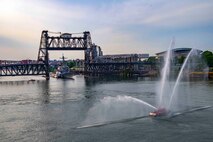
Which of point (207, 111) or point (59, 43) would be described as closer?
point (207, 111)

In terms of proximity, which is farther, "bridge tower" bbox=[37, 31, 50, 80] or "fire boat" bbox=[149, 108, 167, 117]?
"bridge tower" bbox=[37, 31, 50, 80]

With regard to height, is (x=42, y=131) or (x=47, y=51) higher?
(x=47, y=51)

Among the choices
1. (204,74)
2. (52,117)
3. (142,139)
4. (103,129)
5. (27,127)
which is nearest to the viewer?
(142,139)

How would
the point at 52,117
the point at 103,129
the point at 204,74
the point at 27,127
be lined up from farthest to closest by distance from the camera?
the point at 204,74 < the point at 52,117 < the point at 27,127 < the point at 103,129

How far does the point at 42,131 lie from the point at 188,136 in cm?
1473

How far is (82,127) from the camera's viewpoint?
3466 centimetres

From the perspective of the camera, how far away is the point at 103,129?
3334 centimetres

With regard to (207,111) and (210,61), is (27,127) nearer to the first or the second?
(207,111)

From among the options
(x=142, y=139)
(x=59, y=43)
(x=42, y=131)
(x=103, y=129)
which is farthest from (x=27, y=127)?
(x=59, y=43)

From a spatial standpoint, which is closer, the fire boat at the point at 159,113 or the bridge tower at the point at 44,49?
the fire boat at the point at 159,113

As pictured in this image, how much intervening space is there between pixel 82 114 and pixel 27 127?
30.5ft

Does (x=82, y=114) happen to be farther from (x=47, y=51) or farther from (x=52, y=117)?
(x=47, y=51)

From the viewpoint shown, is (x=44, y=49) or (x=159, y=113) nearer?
(x=159, y=113)

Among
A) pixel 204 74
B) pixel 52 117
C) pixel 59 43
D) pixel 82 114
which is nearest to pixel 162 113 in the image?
pixel 82 114
